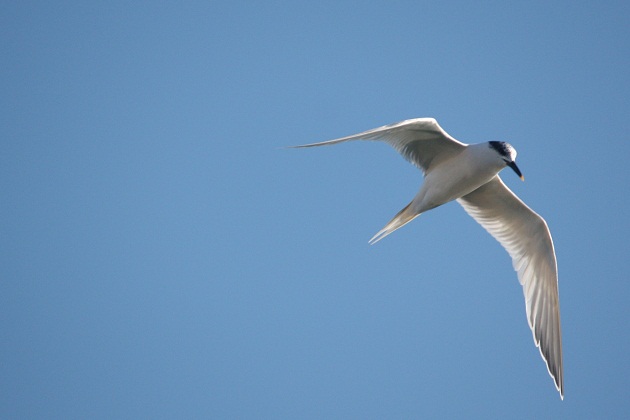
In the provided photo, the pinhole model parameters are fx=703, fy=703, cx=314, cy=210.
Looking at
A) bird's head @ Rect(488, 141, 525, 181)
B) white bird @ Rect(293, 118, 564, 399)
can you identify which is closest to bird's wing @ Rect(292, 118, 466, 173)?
white bird @ Rect(293, 118, 564, 399)

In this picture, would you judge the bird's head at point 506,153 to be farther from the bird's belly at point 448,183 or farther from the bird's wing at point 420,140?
the bird's wing at point 420,140

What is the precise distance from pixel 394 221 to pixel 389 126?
1.68 metres

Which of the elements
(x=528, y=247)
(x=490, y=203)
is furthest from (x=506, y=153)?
(x=528, y=247)

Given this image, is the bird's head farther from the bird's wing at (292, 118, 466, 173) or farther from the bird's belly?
the bird's wing at (292, 118, 466, 173)

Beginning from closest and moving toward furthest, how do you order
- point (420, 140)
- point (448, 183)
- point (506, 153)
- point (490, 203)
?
point (506, 153) → point (448, 183) → point (420, 140) → point (490, 203)

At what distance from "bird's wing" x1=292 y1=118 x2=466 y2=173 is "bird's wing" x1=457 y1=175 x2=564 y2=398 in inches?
33.9

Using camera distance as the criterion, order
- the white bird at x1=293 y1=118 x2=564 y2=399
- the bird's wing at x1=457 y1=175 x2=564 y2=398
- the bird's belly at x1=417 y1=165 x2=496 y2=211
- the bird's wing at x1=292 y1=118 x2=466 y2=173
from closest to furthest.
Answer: the bird's wing at x1=292 y1=118 x2=466 y2=173, the white bird at x1=293 y1=118 x2=564 y2=399, the bird's belly at x1=417 y1=165 x2=496 y2=211, the bird's wing at x1=457 y1=175 x2=564 y2=398

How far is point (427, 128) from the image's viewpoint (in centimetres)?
804

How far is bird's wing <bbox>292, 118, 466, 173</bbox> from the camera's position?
7.73 m

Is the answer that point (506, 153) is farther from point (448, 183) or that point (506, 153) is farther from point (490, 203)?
point (490, 203)

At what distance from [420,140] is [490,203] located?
5.61 ft

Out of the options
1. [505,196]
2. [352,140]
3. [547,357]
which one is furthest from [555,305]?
[352,140]

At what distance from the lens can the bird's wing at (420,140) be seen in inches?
304

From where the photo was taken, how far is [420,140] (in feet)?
28.2
